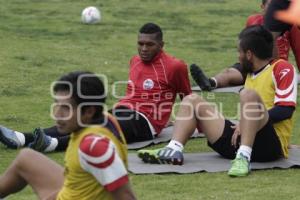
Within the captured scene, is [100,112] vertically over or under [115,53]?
over

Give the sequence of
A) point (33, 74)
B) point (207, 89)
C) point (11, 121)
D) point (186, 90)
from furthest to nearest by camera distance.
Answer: point (33, 74) → point (207, 89) → point (11, 121) → point (186, 90)

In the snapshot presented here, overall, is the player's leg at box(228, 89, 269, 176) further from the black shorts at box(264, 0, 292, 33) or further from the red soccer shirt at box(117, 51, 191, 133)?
the black shorts at box(264, 0, 292, 33)

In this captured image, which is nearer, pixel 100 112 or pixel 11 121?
pixel 100 112

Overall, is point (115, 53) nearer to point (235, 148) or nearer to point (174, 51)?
point (174, 51)

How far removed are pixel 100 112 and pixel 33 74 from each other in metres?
6.53

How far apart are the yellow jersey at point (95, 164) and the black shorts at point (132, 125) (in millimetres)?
2934

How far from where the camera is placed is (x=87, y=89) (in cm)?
443

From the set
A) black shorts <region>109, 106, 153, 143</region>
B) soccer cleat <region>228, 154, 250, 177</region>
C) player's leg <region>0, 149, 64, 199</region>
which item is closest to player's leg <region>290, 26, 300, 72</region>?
black shorts <region>109, 106, 153, 143</region>

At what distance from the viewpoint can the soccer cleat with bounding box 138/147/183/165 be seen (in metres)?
6.83

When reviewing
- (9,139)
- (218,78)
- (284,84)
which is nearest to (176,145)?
(284,84)

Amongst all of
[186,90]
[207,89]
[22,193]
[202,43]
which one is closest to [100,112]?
[22,193]

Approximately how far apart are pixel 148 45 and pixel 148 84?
0.33 m

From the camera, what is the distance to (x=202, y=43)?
13.6 meters

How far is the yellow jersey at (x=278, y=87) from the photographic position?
6812mm
